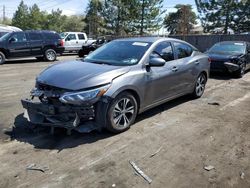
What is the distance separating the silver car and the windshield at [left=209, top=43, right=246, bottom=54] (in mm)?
6354

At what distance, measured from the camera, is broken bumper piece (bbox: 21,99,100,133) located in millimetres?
4535

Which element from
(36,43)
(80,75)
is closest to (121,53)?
(80,75)

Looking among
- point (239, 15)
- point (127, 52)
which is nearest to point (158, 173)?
point (127, 52)

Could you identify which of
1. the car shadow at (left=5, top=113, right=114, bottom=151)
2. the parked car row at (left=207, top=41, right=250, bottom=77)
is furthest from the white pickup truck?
the car shadow at (left=5, top=113, right=114, bottom=151)

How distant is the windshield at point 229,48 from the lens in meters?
12.1

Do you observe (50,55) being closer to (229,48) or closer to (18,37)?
(18,37)

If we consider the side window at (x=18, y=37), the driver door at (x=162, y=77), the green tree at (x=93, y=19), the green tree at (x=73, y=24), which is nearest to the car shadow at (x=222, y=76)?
the driver door at (x=162, y=77)

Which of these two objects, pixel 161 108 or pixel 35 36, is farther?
pixel 35 36

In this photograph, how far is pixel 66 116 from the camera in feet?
15.1

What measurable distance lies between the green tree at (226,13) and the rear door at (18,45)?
101 ft

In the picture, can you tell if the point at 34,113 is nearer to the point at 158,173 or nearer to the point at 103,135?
the point at 103,135

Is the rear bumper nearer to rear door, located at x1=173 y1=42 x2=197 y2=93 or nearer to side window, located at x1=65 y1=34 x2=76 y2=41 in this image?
rear door, located at x1=173 y1=42 x2=197 y2=93

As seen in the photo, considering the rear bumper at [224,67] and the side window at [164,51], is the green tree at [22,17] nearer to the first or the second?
the rear bumper at [224,67]

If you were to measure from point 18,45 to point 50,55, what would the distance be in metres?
2.06
